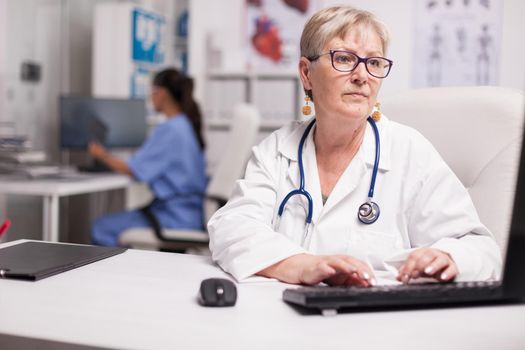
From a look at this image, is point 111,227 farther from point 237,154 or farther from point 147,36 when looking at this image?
point 147,36

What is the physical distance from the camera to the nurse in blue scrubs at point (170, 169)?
10.1ft

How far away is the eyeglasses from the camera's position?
1.32 m

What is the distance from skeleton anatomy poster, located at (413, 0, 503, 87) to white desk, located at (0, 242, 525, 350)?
344cm

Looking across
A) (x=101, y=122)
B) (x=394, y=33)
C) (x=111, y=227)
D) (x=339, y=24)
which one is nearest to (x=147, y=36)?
(x=101, y=122)

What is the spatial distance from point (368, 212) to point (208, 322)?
23.3 inches

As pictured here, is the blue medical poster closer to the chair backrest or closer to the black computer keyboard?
the chair backrest

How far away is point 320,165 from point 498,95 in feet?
1.49

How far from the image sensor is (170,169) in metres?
3.18

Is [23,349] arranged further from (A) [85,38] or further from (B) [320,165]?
(A) [85,38]

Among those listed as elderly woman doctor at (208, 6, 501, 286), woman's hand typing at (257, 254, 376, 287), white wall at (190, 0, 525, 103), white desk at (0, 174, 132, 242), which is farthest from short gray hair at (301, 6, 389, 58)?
white wall at (190, 0, 525, 103)

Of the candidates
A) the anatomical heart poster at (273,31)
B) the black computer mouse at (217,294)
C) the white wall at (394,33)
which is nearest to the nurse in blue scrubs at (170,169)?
the white wall at (394,33)

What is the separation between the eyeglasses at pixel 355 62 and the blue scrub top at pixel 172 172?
6.22 feet

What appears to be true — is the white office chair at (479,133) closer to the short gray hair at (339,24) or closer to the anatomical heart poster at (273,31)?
the short gray hair at (339,24)

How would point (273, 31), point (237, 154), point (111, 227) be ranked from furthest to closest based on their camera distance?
1. point (273, 31)
2. point (111, 227)
3. point (237, 154)
